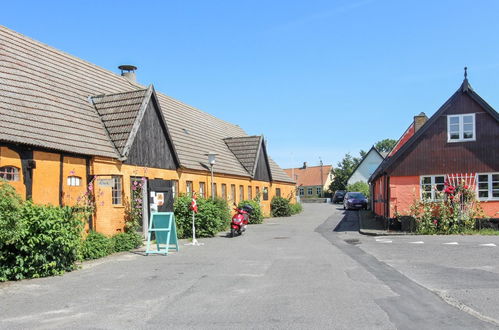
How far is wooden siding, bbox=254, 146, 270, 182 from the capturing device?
34375 mm

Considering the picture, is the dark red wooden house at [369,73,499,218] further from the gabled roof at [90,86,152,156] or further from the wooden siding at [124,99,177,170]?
the gabled roof at [90,86,152,156]

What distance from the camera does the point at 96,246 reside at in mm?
13625

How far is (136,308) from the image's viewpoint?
723cm

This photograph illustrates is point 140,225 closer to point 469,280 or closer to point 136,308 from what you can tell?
point 136,308

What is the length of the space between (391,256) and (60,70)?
14381 mm

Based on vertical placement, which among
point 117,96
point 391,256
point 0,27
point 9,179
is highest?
point 0,27

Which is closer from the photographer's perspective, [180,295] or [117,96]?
[180,295]

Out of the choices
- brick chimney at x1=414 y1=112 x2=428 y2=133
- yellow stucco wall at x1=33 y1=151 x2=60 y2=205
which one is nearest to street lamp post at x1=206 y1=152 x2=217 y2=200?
yellow stucco wall at x1=33 y1=151 x2=60 y2=205

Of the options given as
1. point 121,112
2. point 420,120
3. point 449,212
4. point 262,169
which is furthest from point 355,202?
point 121,112

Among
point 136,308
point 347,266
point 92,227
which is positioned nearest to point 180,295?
point 136,308

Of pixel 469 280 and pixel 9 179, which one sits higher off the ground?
pixel 9 179

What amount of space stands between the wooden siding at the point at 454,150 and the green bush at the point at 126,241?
41.9ft

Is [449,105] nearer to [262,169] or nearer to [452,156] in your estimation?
[452,156]

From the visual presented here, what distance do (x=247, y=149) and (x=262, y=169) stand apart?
2642 mm
